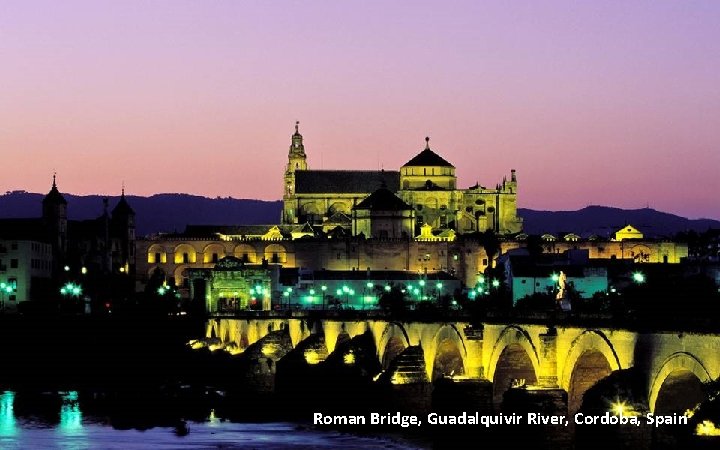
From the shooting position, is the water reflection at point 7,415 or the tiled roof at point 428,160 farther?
the tiled roof at point 428,160

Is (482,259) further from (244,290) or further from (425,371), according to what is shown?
(425,371)

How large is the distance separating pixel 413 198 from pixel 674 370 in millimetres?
128707

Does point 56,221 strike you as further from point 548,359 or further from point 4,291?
point 548,359

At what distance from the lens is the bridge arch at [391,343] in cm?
6744

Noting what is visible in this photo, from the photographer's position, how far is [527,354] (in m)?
52.2

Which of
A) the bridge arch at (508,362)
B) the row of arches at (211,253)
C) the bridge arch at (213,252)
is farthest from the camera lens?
the bridge arch at (213,252)

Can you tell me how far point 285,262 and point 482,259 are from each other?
1977 centimetres

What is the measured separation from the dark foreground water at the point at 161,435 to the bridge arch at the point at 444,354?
4.78 meters

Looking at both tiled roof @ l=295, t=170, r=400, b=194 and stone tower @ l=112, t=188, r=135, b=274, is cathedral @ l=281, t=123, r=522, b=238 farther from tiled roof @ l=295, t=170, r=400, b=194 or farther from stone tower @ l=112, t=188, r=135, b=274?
stone tower @ l=112, t=188, r=135, b=274

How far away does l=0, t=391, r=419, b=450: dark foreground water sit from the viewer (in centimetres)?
5512

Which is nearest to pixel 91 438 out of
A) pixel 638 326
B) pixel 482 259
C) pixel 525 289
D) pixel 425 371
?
pixel 425 371

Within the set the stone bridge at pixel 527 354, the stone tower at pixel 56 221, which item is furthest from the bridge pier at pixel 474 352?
the stone tower at pixel 56 221

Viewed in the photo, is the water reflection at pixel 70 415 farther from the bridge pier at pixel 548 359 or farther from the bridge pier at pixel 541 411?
the bridge pier at pixel 541 411

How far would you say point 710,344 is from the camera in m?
36.5
